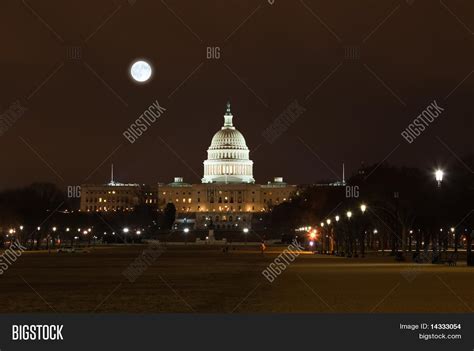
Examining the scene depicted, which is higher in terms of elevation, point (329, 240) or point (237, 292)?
point (329, 240)

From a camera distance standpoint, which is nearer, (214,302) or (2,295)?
(214,302)

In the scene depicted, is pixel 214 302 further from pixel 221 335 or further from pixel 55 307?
pixel 221 335

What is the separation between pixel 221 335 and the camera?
67.9ft

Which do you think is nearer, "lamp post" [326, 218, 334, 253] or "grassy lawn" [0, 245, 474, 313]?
"grassy lawn" [0, 245, 474, 313]

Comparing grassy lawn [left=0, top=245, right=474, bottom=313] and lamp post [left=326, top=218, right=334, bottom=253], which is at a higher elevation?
lamp post [left=326, top=218, right=334, bottom=253]

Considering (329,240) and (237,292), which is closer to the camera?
(237,292)

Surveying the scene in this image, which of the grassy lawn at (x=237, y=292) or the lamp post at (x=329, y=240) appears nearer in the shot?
the grassy lawn at (x=237, y=292)

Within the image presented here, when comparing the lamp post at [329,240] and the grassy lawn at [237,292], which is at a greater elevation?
the lamp post at [329,240]

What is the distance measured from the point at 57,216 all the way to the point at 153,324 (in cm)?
11258

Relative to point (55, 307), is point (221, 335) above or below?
below

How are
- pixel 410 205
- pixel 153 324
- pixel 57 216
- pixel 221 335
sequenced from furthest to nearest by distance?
1. pixel 57 216
2. pixel 410 205
3. pixel 153 324
4. pixel 221 335

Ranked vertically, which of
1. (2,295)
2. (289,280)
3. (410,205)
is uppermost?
(410,205)

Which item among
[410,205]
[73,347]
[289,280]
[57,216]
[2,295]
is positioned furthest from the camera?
[57,216]

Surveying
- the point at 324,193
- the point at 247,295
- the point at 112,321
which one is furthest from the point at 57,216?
the point at 112,321
